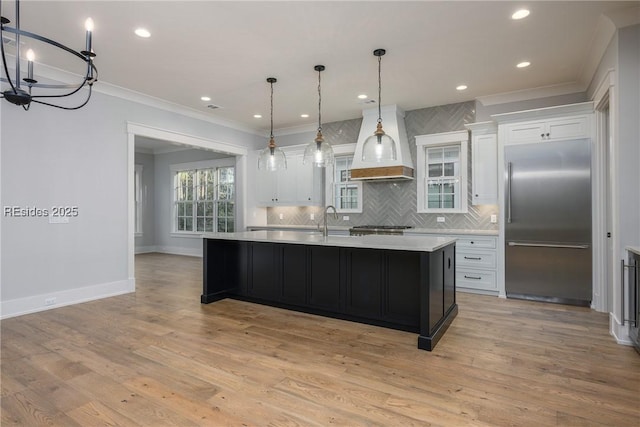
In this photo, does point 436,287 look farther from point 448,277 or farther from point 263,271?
point 263,271

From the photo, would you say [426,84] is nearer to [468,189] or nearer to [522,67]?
[522,67]

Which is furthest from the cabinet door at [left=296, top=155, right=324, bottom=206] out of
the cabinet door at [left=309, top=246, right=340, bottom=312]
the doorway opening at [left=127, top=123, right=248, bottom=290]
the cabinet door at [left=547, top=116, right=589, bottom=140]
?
the cabinet door at [left=547, top=116, right=589, bottom=140]

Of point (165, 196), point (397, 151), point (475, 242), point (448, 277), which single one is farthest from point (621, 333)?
point (165, 196)

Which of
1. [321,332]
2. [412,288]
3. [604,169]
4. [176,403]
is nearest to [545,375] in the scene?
[412,288]

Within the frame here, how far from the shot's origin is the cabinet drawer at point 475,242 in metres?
4.86

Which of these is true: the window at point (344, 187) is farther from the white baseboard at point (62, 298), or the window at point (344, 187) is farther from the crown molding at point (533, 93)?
the white baseboard at point (62, 298)

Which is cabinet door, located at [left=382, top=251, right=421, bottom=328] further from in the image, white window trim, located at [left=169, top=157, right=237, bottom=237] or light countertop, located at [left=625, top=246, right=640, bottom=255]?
white window trim, located at [left=169, top=157, right=237, bottom=237]

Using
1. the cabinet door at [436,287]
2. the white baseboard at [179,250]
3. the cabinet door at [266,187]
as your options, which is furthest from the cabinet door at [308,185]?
the cabinet door at [436,287]

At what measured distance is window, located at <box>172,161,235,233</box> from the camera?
8680 mm

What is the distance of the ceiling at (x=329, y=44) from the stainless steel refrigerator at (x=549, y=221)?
1.05 metres

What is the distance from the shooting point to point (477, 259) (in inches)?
195

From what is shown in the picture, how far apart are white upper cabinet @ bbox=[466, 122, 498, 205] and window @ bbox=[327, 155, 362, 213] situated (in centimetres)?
210

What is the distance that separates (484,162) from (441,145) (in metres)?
0.84

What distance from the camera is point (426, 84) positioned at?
4.75 m
